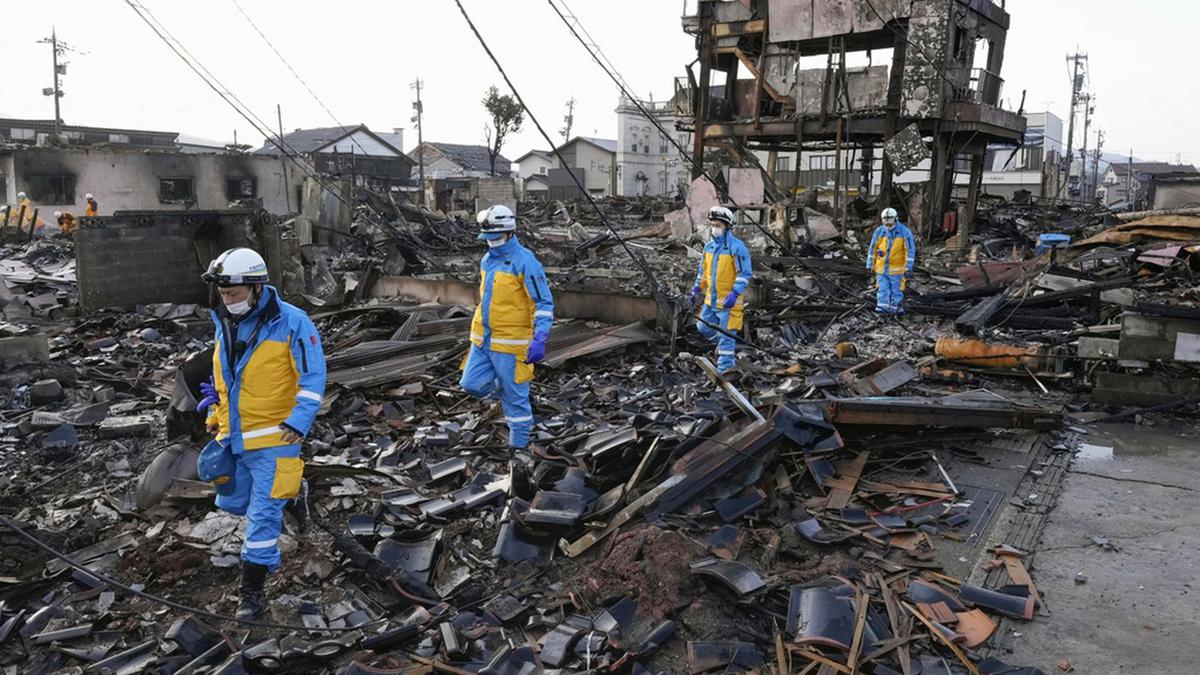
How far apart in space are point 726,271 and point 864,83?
15.8 metres

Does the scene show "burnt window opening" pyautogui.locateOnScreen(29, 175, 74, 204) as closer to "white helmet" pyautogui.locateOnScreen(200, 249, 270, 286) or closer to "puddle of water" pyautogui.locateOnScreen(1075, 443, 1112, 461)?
"white helmet" pyautogui.locateOnScreen(200, 249, 270, 286)

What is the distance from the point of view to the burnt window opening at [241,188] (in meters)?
33.1

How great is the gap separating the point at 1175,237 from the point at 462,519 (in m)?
12.4

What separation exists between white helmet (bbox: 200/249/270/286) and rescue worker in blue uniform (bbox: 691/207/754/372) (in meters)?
5.29

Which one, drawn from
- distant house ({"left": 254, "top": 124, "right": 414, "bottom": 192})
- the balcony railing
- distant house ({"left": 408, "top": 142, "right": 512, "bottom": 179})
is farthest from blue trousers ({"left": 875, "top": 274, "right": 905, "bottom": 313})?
distant house ({"left": 408, "top": 142, "right": 512, "bottom": 179})

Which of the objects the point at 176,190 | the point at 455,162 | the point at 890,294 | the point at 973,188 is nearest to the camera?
the point at 890,294

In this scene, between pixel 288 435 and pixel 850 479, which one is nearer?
pixel 288 435

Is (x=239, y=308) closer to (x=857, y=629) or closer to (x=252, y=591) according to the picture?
(x=252, y=591)

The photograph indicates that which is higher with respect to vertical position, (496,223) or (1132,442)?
(496,223)

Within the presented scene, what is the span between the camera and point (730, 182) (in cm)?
2356

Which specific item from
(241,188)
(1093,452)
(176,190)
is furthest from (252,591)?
(241,188)

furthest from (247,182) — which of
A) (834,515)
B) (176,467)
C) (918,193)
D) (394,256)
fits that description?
(834,515)

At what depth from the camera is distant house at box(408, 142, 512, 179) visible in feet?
209

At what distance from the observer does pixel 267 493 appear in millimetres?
4098
